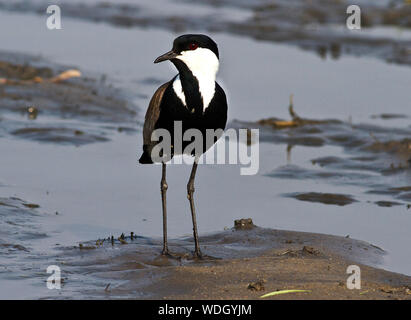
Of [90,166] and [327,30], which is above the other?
[327,30]

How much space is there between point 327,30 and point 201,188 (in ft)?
31.5

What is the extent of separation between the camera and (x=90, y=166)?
993 centimetres

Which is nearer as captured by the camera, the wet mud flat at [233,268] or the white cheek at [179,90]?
the wet mud flat at [233,268]

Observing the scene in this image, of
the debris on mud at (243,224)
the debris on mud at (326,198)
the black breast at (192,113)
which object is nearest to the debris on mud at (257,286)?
the black breast at (192,113)

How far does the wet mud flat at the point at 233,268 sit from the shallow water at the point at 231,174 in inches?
7.9

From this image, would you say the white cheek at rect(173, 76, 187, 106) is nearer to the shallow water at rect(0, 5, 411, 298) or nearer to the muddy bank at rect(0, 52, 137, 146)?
the shallow water at rect(0, 5, 411, 298)

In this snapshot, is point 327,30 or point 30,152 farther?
point 327,30

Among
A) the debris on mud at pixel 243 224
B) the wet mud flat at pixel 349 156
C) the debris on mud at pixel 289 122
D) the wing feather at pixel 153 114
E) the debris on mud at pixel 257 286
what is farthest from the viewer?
the debris on mud at pixel 289 122

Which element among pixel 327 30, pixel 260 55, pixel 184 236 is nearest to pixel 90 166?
pixel 184 236

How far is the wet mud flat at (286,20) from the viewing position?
17.2 metres

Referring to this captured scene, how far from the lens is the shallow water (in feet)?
26.3

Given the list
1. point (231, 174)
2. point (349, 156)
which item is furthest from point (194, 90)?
point (349, 156)

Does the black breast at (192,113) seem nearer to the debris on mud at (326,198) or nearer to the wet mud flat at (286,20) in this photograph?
the debris on mud at (326,198)
